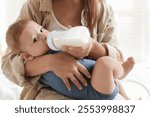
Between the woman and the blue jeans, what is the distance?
0.02m

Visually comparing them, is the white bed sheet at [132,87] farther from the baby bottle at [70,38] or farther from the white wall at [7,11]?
the white wall at [7,11]

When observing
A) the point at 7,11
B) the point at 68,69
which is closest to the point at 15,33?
the point at 68,69

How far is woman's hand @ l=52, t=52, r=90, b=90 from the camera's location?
787 millimetres

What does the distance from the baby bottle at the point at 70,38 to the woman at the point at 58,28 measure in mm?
63

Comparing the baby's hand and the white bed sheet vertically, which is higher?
the baby's hand

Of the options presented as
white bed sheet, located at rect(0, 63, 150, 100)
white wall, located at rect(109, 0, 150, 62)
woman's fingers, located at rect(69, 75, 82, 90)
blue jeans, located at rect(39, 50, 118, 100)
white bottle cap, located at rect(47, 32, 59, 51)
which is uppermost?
white bottle cap, located at rect(47, 32, 59, 51)

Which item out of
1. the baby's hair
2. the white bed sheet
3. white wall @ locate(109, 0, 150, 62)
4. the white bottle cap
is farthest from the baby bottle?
white wall @ locate(109, 0, 150, 62)

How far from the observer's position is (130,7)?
205 cm

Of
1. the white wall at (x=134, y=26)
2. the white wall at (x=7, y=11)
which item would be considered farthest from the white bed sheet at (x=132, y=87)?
the white wall at (x=134, y=26)

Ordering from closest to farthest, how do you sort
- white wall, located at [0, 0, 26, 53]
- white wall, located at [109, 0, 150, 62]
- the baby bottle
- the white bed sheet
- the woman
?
the baby bottle
the woman
the white bed sheet
white wall, located at [0, 0, 26, 53]
white wall, located at [109, 0, 150, 62]

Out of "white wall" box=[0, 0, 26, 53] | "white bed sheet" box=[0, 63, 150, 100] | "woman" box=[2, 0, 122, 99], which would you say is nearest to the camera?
"woman" box=[2, 0, 122, 99]

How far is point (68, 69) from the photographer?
80cm

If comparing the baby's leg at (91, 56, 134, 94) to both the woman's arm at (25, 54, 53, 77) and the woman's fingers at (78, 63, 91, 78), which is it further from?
the woman's arm at (25, 54, 53, 77)

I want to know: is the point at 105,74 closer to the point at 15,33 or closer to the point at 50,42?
the point at 50,42
